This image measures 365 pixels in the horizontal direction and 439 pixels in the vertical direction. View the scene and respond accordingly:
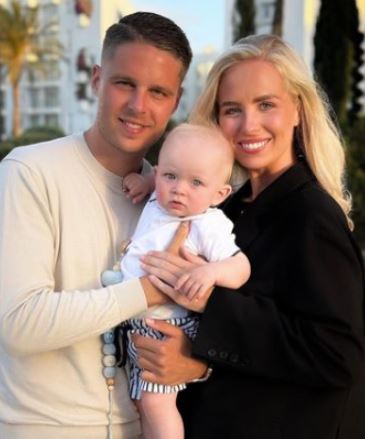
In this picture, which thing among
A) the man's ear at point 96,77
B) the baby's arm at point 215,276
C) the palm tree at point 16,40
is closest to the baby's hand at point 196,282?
the baby's arm at point 215,276

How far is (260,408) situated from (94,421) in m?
Result: 0.56

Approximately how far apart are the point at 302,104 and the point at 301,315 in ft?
2.81

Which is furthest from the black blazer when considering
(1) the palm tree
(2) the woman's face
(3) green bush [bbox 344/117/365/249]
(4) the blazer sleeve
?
(1) the palm tree

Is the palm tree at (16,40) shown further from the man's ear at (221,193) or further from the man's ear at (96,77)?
the man's ear at (221,193)

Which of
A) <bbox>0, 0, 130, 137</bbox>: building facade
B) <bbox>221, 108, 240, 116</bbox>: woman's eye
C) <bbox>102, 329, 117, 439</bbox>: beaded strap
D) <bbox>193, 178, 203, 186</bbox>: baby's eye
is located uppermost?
<bbox>221, 108, 240, 116</bbox>: woman's eye

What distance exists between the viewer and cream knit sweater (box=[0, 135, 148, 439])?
182 cm

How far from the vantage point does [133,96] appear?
2.13 metres

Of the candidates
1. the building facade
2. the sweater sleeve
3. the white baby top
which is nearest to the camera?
the sweater sleeve

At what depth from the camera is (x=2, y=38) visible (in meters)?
33.7

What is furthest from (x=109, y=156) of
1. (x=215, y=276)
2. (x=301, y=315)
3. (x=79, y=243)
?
(x=301, y=315)

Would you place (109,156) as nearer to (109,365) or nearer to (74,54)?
(109,365)

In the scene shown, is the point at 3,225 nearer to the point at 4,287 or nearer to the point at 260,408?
the point at 4,287

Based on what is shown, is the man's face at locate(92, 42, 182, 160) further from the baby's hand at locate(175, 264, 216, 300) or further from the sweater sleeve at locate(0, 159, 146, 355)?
the baby's hand at locate(175, 264, 216, 300)

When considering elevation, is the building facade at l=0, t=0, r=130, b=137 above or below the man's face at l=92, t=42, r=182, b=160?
below
